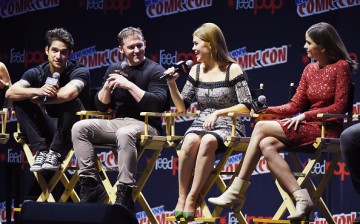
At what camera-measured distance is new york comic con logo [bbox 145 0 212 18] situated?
713 cm

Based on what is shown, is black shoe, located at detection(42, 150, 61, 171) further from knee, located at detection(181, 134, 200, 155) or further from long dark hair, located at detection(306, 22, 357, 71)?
long dark hair, located at detection(306, 22, 357, 71)

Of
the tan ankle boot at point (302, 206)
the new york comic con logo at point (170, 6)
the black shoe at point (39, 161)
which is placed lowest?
the tan ankle boot at point (302, 206)

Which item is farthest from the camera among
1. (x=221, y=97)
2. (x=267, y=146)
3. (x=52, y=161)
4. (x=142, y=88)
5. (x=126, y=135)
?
(x=142, y=88)

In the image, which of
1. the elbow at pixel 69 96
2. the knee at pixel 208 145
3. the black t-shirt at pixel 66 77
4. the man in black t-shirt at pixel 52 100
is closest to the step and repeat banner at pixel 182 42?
the man in black t-shirt at pixel 52 100

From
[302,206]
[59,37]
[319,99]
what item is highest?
[59,37]

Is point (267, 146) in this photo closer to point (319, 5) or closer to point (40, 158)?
point (40, 158)

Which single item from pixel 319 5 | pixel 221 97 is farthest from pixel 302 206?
pixel 319 5

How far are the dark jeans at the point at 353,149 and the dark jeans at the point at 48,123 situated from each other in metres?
1.98

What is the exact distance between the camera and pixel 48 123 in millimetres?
5875

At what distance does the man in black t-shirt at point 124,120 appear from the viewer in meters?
5.35

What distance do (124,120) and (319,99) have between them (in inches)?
51.9

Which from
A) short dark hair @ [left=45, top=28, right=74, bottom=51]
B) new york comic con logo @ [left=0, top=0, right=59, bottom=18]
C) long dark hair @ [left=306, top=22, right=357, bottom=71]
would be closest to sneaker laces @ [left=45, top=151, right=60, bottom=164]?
short dark hair @ [left=45, top=28, right=74, bottom=51]

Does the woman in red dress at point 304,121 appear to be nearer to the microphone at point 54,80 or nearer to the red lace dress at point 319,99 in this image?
the red lace dress at point 319,99

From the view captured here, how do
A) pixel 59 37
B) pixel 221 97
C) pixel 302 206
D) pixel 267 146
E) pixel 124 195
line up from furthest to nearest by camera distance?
pixel 59 37
pixel 221 97
pixel 124 195
pixel 267 146
pixel 302 206
